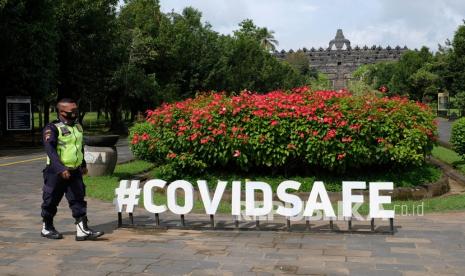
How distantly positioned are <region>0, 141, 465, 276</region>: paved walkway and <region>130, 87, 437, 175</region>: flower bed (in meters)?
2.28

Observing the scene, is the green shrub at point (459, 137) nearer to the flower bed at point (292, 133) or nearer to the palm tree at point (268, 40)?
the flower bed at point (292, 133)

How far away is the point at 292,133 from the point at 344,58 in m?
132

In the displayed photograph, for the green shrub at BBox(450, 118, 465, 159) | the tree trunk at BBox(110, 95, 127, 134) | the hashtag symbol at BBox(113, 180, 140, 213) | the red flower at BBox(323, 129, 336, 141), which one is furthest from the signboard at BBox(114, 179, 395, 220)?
the tree trunk at BBox(110, 95, 127, 134)

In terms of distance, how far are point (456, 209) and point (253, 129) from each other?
3.43 meters

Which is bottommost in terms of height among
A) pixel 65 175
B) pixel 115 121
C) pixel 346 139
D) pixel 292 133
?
pixel 65 175

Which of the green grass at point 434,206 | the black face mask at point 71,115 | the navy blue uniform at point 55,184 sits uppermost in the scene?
the black face mask at point 71,115

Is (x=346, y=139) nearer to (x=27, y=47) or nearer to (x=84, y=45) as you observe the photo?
(x=27, y=47)

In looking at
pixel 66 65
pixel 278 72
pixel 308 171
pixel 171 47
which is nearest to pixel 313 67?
pixel 278 72

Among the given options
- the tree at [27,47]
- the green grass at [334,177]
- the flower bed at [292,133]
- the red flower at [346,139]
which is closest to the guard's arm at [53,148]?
the flower bed at [292,133]

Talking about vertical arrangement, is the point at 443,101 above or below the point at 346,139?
above

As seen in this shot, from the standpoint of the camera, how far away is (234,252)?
5617 millimetres

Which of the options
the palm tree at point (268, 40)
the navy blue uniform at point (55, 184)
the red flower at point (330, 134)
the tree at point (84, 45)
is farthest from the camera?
the palm tree at point (268, 40)

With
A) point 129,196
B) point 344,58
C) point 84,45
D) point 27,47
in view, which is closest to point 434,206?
point 129,196

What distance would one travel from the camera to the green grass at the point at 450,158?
12.9 metres
